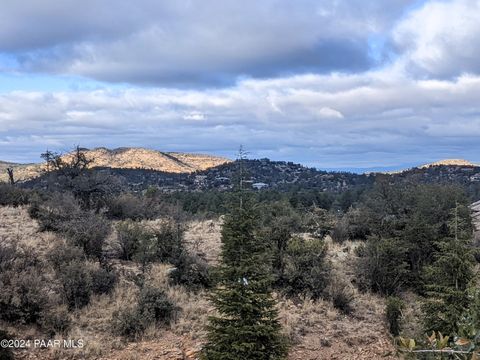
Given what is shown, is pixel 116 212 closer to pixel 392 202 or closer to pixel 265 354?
pixel 392 202

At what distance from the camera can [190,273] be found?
49.9ft

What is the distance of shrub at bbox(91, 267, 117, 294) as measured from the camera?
44.1 feet

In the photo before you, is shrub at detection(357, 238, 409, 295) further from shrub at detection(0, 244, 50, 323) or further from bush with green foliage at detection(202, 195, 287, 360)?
shrub at detection(0, 244, 50, 323)

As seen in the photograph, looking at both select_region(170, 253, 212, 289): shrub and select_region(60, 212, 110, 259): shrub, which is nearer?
select_region(170, 253, 212, 289): shrub

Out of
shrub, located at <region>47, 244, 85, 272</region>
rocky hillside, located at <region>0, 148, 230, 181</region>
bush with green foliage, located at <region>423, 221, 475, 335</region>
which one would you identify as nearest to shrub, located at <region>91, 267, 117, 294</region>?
shrub, located at <region>47, 244, 85, 272</region>

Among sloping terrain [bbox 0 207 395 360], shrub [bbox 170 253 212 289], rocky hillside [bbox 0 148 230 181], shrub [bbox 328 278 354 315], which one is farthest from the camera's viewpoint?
rocky hillside [bbox 0 148 230 181]

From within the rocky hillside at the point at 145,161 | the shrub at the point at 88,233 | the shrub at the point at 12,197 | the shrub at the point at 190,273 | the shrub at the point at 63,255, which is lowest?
the shrub at the point at 190,273

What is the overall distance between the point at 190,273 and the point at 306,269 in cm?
406

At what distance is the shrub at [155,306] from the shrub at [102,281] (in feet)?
4.74

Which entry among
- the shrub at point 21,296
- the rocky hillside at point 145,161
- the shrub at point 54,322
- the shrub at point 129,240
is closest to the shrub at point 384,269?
the shrub at point 129,240

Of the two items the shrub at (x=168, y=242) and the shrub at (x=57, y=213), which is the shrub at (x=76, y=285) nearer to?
the shrub at (x=168, y=242)

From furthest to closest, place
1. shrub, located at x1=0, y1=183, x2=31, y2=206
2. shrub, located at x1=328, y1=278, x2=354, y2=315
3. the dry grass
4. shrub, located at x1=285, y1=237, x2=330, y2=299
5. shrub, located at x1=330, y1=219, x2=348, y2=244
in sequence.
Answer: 1. shrub, located at x1=0, y1=183, x2=31, y2=206
2. shrub, located at x1=330, y1=219, x2=348, y2=244
3. the dry grass
4. shrub, located at x1=285, y1=237, x2=330, y2=299
5. shrub, located at x1=328, y1=278, x2=354, y2=315

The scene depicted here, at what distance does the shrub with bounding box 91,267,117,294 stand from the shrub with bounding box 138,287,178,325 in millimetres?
1444

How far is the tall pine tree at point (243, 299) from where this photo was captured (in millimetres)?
8977
